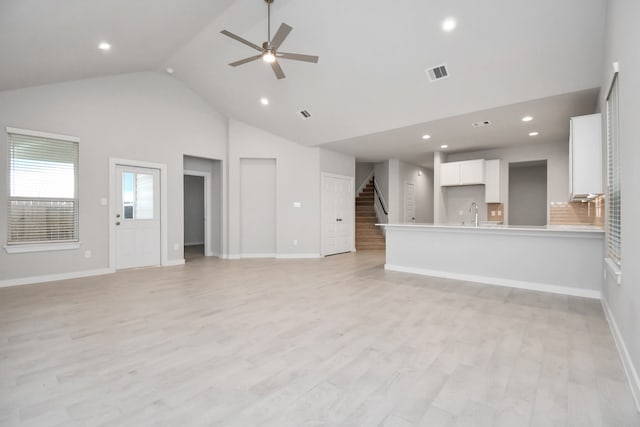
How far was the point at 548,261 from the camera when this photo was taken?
15.0 ft

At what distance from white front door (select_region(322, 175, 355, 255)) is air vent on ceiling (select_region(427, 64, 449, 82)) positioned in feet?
13.1

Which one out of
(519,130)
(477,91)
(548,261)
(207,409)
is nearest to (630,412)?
(207,409)

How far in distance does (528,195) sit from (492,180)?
3.37 metres

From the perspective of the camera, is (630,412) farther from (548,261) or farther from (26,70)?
(26,70)

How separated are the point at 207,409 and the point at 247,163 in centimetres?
686

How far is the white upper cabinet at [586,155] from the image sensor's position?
3840 millimetres

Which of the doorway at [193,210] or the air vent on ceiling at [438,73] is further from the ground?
the air vent on ceiling at [438,73]

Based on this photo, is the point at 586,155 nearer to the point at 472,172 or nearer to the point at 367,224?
the point at 472,172

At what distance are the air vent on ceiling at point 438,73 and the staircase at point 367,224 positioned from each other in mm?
5987

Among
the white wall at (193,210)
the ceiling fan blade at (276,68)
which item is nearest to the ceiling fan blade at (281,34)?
the ceiling fan blade at (276,68)

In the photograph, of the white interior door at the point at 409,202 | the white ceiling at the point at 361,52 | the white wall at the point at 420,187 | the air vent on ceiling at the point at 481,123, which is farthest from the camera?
the white interior door at the point at 409,202

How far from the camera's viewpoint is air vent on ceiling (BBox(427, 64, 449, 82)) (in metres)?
4.59

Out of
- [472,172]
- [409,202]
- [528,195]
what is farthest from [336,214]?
[528,195]

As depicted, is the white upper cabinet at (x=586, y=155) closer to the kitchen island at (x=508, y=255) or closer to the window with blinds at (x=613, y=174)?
the window with blinds at (x=613, y=174)
